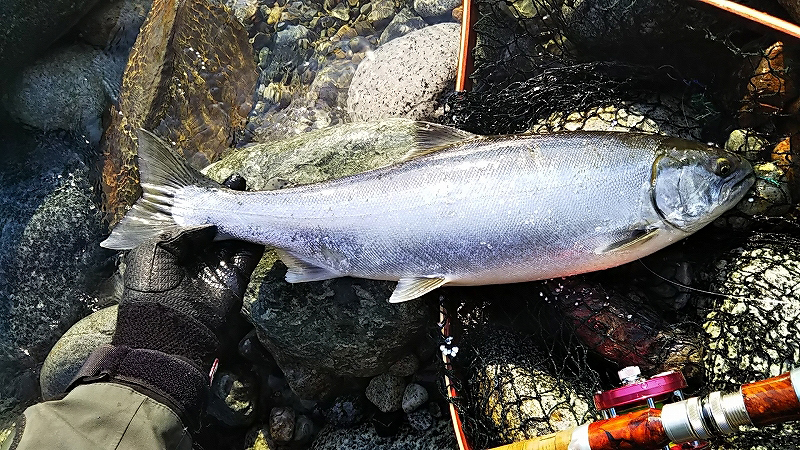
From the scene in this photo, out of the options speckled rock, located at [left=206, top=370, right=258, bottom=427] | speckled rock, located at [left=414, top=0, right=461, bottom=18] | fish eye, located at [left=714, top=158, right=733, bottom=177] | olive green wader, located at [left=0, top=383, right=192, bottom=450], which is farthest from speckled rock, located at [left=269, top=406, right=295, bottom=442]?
speckled rock, located at [left=414, top=0, right=461, bottom=18]

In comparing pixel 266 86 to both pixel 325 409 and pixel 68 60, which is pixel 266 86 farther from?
pixel 325 409

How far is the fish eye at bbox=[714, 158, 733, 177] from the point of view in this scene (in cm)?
322

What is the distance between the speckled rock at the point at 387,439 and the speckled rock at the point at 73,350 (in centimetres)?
199

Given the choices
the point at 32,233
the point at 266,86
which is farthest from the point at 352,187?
the point at 32,233

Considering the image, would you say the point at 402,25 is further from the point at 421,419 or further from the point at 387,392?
the point at 421,419

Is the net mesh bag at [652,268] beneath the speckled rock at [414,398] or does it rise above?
above

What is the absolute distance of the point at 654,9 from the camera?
3771 millimetres

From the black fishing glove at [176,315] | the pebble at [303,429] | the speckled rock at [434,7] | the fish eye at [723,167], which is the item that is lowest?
the pebble at [303,429]

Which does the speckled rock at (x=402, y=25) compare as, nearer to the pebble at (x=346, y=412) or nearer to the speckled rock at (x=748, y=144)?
the speckled rock at (x=748, y=144)

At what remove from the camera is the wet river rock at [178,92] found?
5184mm

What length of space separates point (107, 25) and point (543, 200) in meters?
5.24

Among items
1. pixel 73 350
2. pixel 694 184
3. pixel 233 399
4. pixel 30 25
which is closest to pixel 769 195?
pixel 694 184

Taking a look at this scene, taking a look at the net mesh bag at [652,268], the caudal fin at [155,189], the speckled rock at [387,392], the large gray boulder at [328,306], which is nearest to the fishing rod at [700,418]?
the net mesh bag at [652,268]

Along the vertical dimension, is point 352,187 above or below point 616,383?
above
